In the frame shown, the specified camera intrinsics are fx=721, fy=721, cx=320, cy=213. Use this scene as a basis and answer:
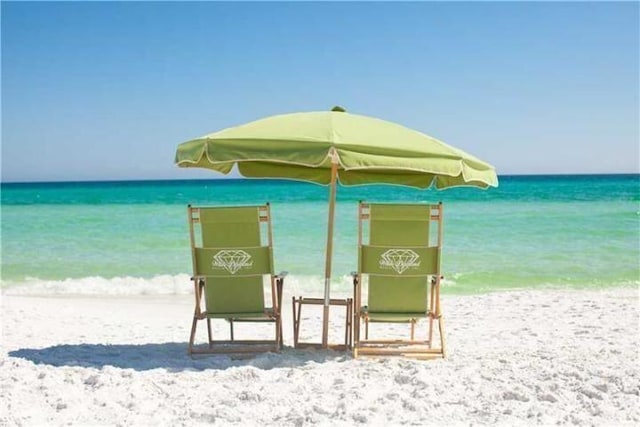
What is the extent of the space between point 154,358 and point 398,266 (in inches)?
68.9

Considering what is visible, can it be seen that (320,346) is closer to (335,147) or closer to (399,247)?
(399,247)

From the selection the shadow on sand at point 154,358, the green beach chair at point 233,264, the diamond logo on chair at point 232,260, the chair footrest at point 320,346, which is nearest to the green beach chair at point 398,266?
the chair footrest at point 320,346

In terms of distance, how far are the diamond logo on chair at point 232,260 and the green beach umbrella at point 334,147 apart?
0.58 metres

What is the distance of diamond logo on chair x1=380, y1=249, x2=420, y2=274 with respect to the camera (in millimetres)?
4777

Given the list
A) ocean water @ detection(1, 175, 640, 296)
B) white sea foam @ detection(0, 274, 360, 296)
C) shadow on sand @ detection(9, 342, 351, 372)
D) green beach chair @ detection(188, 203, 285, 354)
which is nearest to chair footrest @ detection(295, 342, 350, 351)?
shadow on sand @ detection(9, 342, 351, 372)

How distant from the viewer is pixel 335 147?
4.10 m

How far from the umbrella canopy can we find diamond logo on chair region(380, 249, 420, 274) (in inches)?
24.4

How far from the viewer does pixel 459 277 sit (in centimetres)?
1048

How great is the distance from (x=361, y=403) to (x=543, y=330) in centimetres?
300

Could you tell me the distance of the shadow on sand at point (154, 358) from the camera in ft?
15.0

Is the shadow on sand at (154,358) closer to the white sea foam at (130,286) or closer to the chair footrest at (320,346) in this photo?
the chair footrest at (320,346)

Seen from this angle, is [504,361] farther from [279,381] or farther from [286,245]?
[286,245]

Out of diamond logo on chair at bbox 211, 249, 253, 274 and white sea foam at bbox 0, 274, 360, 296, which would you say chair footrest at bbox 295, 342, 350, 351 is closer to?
diamond logo on chair at bbox 211, 249, 253, 274

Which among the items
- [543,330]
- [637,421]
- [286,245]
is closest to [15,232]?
[286,245]
